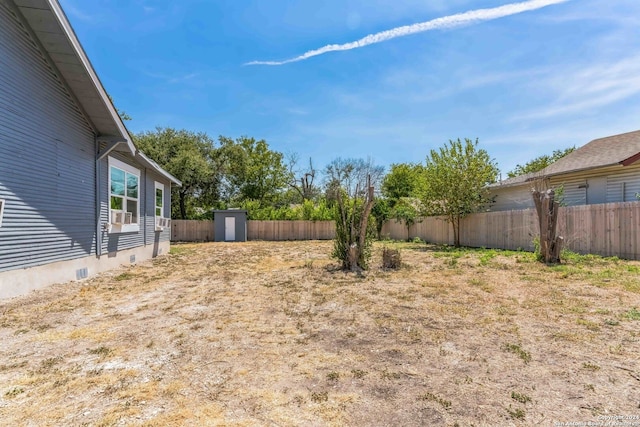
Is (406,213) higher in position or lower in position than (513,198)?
lower

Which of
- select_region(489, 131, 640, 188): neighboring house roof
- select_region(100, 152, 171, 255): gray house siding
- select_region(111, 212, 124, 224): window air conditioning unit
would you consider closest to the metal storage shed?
select_region(100, 152, 171, 255): gray house siding

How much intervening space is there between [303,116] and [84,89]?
53.4ft

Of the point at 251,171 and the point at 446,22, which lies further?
the point at 251,171

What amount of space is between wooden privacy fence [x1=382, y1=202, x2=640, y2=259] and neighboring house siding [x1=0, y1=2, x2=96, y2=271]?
1290 centimetres

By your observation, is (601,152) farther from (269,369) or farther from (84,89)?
(84,89)

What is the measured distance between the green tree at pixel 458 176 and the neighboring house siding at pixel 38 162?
12.6 meters

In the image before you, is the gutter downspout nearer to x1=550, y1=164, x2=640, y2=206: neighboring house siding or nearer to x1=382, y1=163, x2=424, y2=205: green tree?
x1=550, y1=164, x2=640, y2=206: neighboring house siding

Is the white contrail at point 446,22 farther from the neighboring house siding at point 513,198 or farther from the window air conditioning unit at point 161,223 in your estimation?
the window air conditioning unit at point 161,223

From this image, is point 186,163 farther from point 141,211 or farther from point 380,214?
point 380,214

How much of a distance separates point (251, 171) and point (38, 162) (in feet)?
68.8

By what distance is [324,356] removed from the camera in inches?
112

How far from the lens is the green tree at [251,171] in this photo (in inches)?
1007

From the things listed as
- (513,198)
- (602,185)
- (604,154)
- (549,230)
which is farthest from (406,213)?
(549,230)

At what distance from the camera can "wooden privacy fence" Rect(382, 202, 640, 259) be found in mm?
8672
